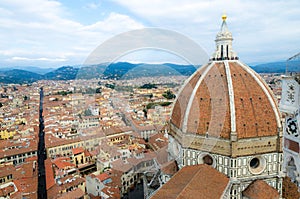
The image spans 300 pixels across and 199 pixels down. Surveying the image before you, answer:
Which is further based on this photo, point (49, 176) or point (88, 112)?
point (88, 112)

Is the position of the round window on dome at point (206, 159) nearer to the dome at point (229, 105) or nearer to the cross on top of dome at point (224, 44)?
the dome at point (229, 105)

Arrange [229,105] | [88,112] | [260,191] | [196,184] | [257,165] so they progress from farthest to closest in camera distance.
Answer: [88,112]
[257,165]
[229,105]
[260,191]
[196,184]

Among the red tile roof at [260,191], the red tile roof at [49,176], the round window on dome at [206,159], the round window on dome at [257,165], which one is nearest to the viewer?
the red tile roof at [260,191]

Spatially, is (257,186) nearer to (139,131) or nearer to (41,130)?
(139,131)

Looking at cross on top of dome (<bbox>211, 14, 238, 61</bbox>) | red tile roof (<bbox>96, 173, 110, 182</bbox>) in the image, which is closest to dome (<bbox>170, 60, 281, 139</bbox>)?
cross on top of dome (<bbox>211, 14, 238, 61</bbox>)

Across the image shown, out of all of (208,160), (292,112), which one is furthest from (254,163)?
(292,112)

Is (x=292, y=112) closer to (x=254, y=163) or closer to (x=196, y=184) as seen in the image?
(x=196, y=184)

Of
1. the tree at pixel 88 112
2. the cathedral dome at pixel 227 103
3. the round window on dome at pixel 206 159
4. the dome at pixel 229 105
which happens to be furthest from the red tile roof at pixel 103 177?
the tree at pixel 88 112

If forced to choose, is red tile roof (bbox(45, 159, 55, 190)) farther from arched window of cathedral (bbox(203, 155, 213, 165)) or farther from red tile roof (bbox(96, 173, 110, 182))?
arched window of cathedral (bbox(203, 155, 213, 165))
